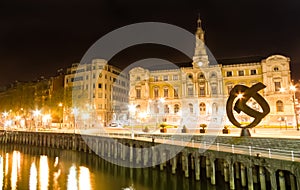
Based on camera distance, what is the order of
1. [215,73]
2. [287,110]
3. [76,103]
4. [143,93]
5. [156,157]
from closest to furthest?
Result: [156,157] < [287,110] < [76,103] < [215,73] < [143,93]

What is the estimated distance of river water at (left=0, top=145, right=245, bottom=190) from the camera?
81.0 feet

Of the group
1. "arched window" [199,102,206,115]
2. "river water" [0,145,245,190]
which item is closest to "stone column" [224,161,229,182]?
"river water" [0,145,245,190]

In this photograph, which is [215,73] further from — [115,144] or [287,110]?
[115,144]

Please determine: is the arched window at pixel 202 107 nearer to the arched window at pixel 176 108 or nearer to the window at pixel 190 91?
the window at pixel 190 91

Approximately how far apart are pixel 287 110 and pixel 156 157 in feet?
161

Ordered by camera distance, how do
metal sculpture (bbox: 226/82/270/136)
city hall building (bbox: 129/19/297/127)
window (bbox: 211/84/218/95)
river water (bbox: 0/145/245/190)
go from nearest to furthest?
river water (bbox: 0/145/245/190) < metal sculpture (bbox: 226/82/270/136) < city hall building (bbox: 129/19/297/127) < window (bbox: 211/84/218/95)

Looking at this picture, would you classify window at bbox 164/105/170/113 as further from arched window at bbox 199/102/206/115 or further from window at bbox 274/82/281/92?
window at bbox 274/82/281/92

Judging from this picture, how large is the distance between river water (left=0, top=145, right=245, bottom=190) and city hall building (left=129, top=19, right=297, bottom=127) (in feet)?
119

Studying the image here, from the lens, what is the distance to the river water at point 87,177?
24703mm

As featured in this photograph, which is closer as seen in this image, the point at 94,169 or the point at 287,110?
the point at 94,169

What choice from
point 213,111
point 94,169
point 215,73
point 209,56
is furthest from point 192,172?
point 209,56

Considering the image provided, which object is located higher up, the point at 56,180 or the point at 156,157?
the point at 156,157

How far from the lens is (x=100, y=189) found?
24.2 metres

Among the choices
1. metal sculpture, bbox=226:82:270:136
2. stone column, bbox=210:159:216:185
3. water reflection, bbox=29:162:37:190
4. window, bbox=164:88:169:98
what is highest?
window, bbox=164:88:169:98
